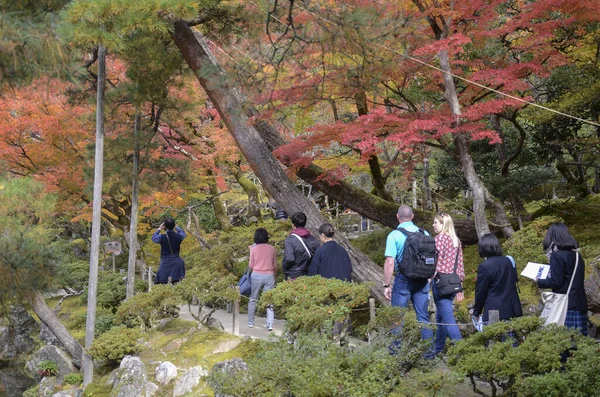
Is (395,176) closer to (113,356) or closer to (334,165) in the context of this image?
(334,165)

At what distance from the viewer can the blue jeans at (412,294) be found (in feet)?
20.0

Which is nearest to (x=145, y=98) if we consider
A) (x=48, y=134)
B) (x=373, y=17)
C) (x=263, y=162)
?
(x=263, y=162)

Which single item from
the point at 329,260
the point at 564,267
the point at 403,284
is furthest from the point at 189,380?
the point at 564,267

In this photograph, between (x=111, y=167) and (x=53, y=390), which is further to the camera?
(x=111, y=167)

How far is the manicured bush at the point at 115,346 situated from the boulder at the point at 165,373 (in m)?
0.93

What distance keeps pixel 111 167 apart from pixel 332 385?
7.29 meters

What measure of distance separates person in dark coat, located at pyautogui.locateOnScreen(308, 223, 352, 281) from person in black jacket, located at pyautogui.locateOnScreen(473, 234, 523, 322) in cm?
174

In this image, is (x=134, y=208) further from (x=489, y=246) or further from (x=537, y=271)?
(x=537, y=271)

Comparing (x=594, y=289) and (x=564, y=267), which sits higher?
(x=564, y=267)

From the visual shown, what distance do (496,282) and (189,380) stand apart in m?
3.59

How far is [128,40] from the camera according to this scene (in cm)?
955

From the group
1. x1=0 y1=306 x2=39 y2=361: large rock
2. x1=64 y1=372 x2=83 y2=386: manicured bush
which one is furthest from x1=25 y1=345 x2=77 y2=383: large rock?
x1=0 y1=306 x2=39 y2=361: large rock

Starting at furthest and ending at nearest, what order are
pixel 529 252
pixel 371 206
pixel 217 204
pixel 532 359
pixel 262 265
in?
pixel 217 204
pixel 371 206
pixel 262 265
pixel 529 252
pixel 532 359

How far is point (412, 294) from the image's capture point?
619 cm
